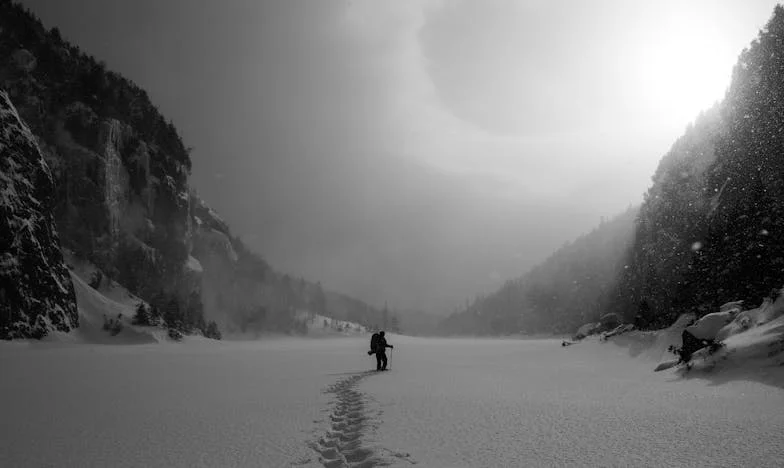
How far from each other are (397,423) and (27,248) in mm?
39226

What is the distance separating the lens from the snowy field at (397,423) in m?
5.14

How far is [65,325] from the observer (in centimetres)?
3541

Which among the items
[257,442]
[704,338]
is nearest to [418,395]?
[257,442]

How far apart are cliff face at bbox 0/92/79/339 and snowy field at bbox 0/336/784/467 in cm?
2485

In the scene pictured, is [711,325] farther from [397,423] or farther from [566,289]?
[566,289]

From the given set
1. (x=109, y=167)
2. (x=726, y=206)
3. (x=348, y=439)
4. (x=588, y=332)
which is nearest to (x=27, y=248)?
(x=109, y=167)

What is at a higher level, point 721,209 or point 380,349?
point 721,209

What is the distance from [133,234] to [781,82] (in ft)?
268

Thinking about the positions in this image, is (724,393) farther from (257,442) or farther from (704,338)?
(257,442)

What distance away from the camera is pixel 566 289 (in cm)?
14512

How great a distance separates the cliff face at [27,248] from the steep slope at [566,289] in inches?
3906

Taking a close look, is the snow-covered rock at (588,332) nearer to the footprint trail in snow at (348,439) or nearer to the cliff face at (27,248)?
the footprint trail in snow at (348,439)

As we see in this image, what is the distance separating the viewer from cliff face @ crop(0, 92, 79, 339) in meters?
30.9

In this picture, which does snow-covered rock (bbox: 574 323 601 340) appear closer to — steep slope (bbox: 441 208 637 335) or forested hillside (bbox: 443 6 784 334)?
forested hillside (bbox: 443 6 784 334)
